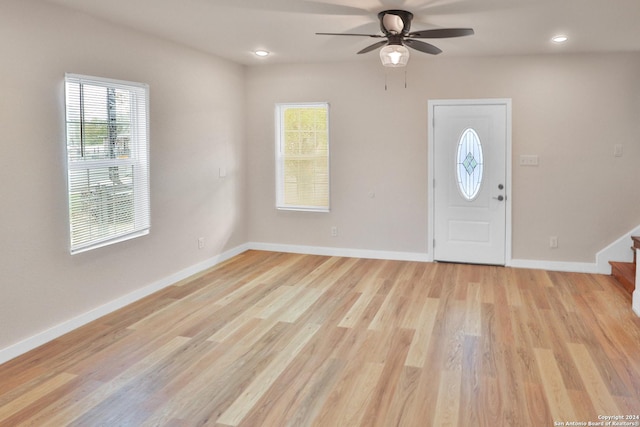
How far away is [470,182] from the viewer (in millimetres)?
5945

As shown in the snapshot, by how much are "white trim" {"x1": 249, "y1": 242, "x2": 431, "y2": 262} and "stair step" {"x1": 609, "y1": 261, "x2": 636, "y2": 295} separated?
199cm


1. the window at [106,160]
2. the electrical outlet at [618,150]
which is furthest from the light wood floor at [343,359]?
the electrical outlet at [618,150]

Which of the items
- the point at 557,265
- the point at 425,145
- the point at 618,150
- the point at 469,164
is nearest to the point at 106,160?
the point at 425,145

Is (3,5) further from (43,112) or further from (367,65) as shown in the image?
(367,65)

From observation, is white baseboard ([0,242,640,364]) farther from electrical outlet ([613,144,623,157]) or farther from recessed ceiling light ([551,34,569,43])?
recessed ceiling light ([551,34,569,43])

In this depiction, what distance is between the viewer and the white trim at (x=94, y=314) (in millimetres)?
3443

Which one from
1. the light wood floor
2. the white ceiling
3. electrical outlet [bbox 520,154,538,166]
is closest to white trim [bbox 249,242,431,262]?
the light wood floor

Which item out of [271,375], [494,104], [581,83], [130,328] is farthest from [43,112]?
[581,83]

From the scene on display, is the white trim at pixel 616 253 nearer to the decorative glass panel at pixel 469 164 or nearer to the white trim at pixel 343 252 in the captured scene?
the decorative glass panel at pixel 469 164

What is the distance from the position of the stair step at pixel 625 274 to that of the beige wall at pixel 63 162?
14.4 feet

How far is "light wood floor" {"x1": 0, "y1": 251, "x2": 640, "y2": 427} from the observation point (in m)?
2.70

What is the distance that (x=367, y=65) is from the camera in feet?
20.0

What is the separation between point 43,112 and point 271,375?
246 centimetres

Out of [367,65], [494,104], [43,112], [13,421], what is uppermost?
[367,65]
